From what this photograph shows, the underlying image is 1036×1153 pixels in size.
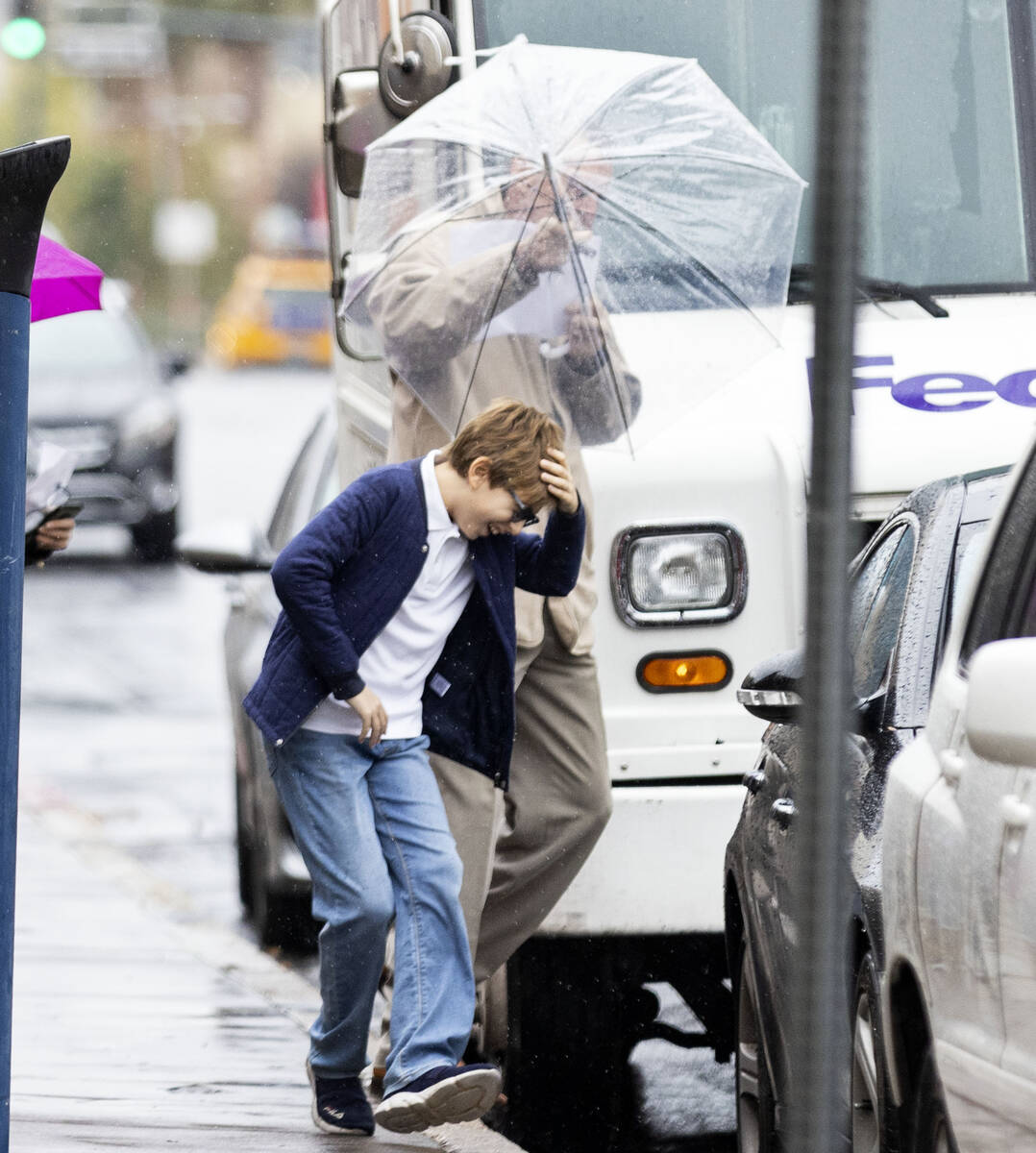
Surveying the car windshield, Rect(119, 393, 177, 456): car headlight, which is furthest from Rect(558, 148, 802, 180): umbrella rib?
the car windshield

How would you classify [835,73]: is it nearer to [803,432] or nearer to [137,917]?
[803,432]

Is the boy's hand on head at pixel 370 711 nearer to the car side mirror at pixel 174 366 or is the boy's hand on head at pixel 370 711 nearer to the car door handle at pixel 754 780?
the car door handle at pixel 754 780

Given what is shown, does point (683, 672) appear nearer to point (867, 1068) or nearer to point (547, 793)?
point (547, 793)

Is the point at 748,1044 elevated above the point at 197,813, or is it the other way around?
the point at 748,1044

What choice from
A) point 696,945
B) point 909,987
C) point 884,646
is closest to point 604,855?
point 696,945

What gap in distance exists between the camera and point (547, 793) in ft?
18.9

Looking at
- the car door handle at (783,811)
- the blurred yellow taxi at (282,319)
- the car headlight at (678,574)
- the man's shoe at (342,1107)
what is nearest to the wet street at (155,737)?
the man's shoe at (342,1107)

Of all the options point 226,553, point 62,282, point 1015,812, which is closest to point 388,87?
point 62,282

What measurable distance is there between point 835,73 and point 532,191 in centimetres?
378

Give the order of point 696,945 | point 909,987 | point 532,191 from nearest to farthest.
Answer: point 909,987 < point 532,191 < point 696,945

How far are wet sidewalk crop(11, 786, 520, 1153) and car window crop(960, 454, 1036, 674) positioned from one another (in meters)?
2.31

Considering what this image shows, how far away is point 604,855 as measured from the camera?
5852 millimetres

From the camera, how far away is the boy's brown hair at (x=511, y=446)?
5129 mm

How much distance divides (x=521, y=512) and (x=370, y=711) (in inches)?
20.8
